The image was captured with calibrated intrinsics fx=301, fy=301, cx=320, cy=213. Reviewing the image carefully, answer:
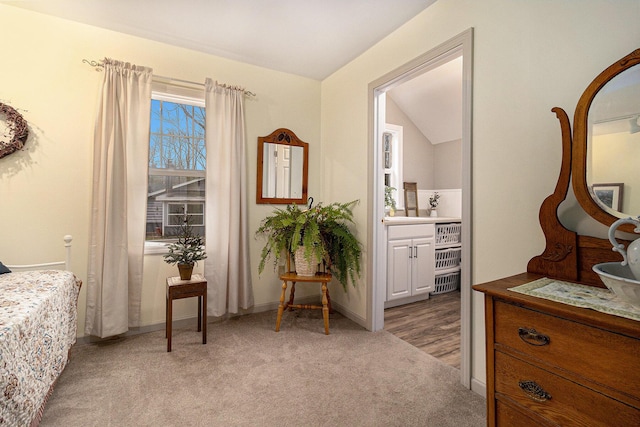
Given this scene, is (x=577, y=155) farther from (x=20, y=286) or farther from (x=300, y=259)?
(x=20, y=286)

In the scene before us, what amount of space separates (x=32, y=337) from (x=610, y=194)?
2552 millimetres

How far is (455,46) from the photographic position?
1.93 meters

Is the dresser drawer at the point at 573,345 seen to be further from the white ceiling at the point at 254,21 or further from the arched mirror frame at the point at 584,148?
the white ceiling at the point at 254,21

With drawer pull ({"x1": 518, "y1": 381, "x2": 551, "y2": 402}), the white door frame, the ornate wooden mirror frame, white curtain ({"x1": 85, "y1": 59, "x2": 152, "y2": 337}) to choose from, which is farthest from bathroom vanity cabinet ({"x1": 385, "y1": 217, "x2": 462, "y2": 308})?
white curtain ({"x1": 85, "y1": 59, "x2": 152, "y2": 337})

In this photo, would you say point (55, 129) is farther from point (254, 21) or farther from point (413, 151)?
point (413, 151)

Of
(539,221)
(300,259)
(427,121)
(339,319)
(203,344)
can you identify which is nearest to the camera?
(539,221)

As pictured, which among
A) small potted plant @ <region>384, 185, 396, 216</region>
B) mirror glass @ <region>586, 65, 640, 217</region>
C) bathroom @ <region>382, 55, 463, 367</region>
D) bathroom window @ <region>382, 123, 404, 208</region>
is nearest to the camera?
mirror glass @ <region>586, 65, 640, 217</region>

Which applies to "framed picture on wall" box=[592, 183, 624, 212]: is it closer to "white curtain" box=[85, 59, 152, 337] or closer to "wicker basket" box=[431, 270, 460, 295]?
"wicker basket" box=[431, 270, 460, 295]

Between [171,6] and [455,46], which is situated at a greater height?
[171,6]

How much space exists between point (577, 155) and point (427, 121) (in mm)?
2990

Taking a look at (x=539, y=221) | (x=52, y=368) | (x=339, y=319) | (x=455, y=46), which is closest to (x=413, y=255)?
(x=339, y=319)

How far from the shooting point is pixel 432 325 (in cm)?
278

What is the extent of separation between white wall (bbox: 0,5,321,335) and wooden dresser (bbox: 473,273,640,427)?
2568 millimetres

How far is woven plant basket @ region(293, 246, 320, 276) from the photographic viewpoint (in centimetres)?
267
